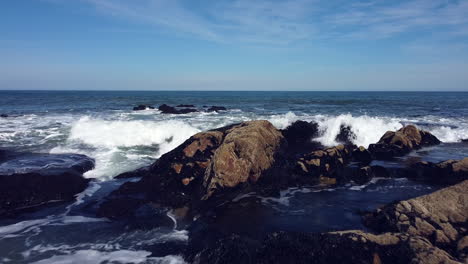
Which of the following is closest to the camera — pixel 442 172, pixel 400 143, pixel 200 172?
pixel 200 172

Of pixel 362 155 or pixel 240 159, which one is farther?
pixel 362 155

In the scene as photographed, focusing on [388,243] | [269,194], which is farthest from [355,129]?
[388,243]

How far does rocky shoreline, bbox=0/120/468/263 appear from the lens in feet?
17.2

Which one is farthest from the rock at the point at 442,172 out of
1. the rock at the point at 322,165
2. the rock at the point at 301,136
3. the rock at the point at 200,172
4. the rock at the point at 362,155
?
the rock at the point at 200,172

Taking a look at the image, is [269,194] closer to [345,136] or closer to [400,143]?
[400,143]

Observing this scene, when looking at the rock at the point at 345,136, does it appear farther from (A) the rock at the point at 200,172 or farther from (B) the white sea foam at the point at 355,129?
(A) the rock at the point at 200,172

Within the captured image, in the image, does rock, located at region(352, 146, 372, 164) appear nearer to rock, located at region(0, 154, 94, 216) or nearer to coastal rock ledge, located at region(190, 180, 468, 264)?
coastal rock ledge, located at region(190, 180, 468, 264)

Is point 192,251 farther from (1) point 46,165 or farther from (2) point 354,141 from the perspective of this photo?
(2) point 354,141

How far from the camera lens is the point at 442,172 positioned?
9.88 m

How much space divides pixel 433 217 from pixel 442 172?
4.98m

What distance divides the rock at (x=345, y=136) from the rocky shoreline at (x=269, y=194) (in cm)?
232

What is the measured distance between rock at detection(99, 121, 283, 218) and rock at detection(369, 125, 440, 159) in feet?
18.8

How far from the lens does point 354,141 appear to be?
16.3m

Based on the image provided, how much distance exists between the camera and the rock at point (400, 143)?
42.5ft
